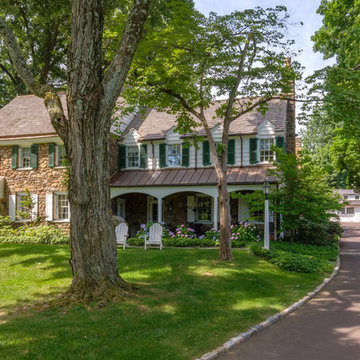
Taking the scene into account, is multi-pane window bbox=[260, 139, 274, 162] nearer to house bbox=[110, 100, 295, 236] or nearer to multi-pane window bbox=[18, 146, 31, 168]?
house bbox=[110, 100, 295, 236]

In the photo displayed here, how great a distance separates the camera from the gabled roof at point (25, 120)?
66.9 ft

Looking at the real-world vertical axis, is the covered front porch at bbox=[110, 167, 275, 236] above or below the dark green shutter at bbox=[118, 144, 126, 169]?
below

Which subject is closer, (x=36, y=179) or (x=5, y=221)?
(x=5, y=221)

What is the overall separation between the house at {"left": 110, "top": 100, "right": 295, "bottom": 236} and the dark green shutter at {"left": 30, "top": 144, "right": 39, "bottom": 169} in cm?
425

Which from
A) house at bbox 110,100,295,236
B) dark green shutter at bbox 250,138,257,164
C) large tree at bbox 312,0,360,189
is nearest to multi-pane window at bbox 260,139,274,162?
house at bbox 110,100,295,236

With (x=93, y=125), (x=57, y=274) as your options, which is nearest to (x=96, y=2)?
(x=93, y=125)

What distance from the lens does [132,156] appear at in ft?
70.5

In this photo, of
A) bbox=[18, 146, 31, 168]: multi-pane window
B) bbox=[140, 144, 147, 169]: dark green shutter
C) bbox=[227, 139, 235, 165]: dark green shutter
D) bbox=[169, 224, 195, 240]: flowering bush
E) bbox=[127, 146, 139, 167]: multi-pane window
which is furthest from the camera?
bbox=[127, 146, 139, 167]: multi-pane window

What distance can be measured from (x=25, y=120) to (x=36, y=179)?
3.81 m

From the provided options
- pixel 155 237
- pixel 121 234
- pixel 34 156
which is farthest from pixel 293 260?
pixel 34 156

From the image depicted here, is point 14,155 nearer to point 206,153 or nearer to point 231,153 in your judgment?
point 206,153

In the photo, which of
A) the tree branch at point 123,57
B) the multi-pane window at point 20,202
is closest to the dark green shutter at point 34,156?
the multi-pane window at point 20,202

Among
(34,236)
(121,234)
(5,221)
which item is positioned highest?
(5,221)

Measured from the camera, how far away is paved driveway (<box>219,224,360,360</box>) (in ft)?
17.4
